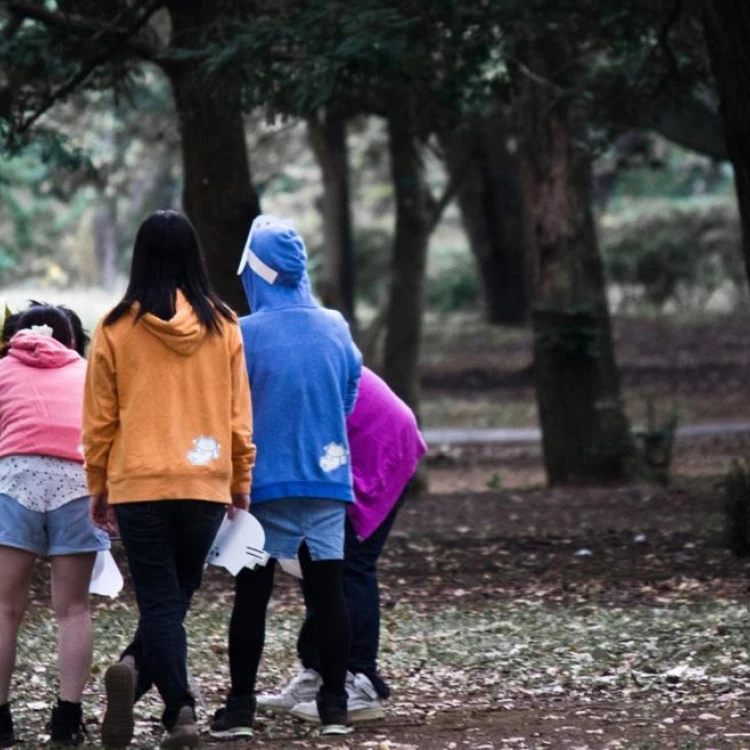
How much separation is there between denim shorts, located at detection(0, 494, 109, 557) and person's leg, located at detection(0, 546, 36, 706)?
2.1 inches

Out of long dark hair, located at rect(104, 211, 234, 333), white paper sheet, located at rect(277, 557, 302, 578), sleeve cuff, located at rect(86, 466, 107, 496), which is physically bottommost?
white paper sheet, located at rect(277, 557, 302, 578)

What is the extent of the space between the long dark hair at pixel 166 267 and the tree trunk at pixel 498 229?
2147cm

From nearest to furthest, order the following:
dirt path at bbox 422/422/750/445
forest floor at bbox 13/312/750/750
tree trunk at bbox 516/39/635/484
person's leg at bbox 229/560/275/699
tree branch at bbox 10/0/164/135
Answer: person's leg at bbox 229/560/275/699 → forest floor at bbox 13/312/750/750 → tree branch at bbox 10/0/164/135 → tree trunk at bbox 516/39/635/484 → dirt path at bbox 422/422/750/445

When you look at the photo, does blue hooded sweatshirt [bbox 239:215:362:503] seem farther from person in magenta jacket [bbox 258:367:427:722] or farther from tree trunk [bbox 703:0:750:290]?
tree trunk [bbox 703:0:750:290]

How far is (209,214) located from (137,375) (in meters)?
6.58

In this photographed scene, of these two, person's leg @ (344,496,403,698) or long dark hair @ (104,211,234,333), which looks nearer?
long dark hair @ (104,211,234,333)

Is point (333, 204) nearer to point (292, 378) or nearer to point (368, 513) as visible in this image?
point (368, 513)

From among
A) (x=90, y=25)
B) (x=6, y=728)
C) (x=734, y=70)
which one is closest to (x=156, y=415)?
(x=6, y=728)

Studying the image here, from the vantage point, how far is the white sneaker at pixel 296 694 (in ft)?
22.3

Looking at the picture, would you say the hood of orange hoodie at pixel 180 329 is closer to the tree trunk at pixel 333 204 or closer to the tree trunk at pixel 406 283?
the tree trunk at pixel 406 283

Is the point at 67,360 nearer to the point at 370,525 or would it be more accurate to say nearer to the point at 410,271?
the point at 370,525

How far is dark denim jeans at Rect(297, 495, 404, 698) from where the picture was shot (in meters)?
6.75

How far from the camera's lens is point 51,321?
6.43 m

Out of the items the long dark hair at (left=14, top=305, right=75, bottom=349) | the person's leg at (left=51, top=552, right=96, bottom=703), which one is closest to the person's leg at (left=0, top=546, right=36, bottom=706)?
the person's leg at (left=51, top=552, right=96, bottom=703)
